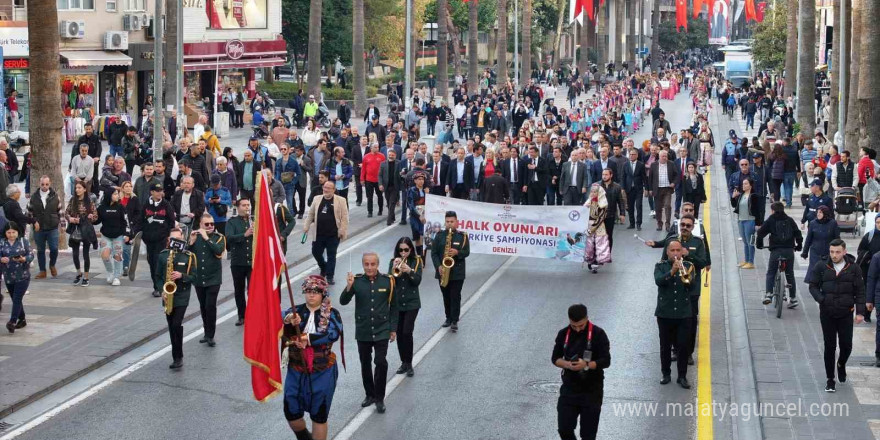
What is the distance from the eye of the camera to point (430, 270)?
2277 centimetres

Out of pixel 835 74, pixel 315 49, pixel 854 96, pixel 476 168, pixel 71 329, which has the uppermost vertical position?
pixel 315 49

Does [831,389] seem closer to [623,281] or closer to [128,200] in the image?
[623,281]

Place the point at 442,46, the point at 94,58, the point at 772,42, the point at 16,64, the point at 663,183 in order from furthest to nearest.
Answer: the point at 772,42 → the point at 442,46 → the point at 94,58 → the point at 16,64 → the point at 663,183

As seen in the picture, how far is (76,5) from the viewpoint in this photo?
5016 cm

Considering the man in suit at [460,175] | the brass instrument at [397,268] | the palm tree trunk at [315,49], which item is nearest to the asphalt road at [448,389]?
the brass instrument at [397,268]

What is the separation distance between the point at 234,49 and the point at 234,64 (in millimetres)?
708

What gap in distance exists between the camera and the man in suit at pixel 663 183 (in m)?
27.0

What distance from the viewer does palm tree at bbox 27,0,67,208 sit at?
24.4m

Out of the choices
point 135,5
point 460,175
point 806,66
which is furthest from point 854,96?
point 135,5

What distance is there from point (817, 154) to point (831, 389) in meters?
19.5

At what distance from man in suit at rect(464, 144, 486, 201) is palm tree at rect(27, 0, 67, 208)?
7772 mm

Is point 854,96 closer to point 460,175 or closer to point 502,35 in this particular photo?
point 460,175

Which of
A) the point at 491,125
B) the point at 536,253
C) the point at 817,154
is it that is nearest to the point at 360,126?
the point at 491,125

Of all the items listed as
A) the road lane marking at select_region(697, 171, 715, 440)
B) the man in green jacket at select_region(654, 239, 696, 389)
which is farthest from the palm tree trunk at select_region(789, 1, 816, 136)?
the man in green jacket at select_region(654, 239, 696, 389)
